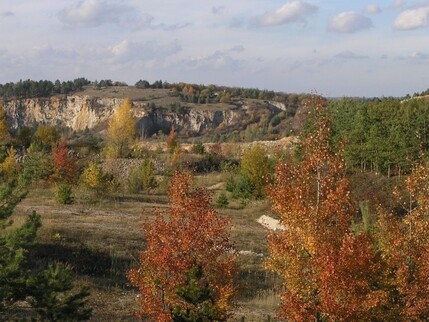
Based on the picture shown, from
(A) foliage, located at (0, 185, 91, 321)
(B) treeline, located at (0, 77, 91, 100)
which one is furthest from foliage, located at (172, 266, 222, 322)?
(B) treeline, located at (0, 77, 91, 100)

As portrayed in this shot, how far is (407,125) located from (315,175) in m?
46.4

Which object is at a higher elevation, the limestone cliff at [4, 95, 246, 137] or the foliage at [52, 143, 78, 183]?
the limestone cliff at [4, 95, 246, 137]

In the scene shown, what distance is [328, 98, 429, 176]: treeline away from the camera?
57.3 metres

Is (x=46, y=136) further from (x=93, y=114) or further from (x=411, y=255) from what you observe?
(x=93, y=114)

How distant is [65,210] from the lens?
133 ft

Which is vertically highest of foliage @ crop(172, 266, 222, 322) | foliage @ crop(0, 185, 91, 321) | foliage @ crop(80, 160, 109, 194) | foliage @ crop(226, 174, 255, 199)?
foliage @ crop(0, 185, 91, 321)

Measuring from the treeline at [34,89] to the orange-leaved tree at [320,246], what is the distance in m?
165

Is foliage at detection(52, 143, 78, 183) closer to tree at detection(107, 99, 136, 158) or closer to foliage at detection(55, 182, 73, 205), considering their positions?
foliage at detection(55, 182, 73, 205)

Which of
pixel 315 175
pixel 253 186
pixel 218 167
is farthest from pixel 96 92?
pixel 315 175

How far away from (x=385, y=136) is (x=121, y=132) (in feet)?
117

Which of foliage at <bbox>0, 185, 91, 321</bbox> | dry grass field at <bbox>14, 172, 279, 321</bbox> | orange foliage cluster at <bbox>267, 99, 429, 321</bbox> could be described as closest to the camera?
foliage at <bbox>0, 185, 91, 321</bbox>

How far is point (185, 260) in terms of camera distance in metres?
14.9

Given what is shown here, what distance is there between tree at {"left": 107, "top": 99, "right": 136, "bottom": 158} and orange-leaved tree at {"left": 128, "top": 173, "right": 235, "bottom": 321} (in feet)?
198

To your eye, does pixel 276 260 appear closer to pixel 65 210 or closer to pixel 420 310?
pixel 420 310
